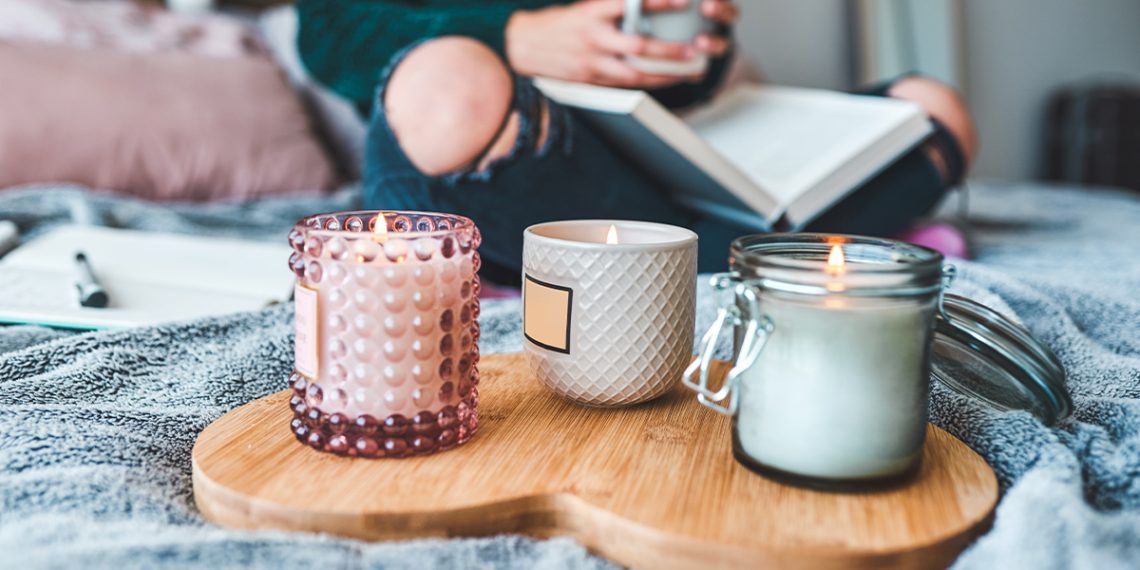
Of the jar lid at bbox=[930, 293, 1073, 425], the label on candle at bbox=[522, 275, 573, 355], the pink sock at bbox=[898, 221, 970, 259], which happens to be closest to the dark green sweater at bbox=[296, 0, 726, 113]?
the pink sock at bbox=[898, 221, 970, 259]

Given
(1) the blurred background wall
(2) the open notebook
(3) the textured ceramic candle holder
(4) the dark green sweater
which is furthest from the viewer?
(1) the blurred background wall

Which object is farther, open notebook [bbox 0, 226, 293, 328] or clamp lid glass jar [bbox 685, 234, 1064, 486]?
open notebook [bbox 0, 226, 293, 328]

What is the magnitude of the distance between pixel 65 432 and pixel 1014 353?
490 millimetres

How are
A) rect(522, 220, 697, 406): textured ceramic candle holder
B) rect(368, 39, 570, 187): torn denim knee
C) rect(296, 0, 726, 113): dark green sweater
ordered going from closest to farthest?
rect(522, 220, 697, 406): textured ceramic candle holder, rect(368, 39, 570, 187): torn denim knee, rect(296, 0, 726, 113): dark green sweater

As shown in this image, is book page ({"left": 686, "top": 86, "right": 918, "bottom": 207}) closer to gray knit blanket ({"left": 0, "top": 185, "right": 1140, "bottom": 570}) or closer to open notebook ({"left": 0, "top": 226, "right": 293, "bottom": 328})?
gray knit blanket ({"left": 0, "top": 185, "right": 1140, "bottom": 570})

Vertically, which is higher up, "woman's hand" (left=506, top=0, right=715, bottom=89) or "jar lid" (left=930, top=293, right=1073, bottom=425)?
"woman's hand" (left=506, top=0, right=715, bottom=89)

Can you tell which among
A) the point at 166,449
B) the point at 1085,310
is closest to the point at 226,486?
the point at 166,449

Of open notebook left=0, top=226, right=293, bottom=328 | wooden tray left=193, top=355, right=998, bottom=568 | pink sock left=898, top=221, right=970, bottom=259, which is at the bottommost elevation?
pink sock left=898, top=221, right=970, bottom=259

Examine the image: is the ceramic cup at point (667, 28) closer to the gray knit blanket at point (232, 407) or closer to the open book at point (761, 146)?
the open book at point (761, 146)

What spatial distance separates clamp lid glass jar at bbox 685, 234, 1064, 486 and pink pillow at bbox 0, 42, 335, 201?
43.7 inches

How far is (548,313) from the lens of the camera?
460 mm

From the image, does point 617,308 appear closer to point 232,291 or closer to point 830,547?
point 830,547

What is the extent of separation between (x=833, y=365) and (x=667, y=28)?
563 mm

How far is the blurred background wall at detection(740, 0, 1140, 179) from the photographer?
2.34m
